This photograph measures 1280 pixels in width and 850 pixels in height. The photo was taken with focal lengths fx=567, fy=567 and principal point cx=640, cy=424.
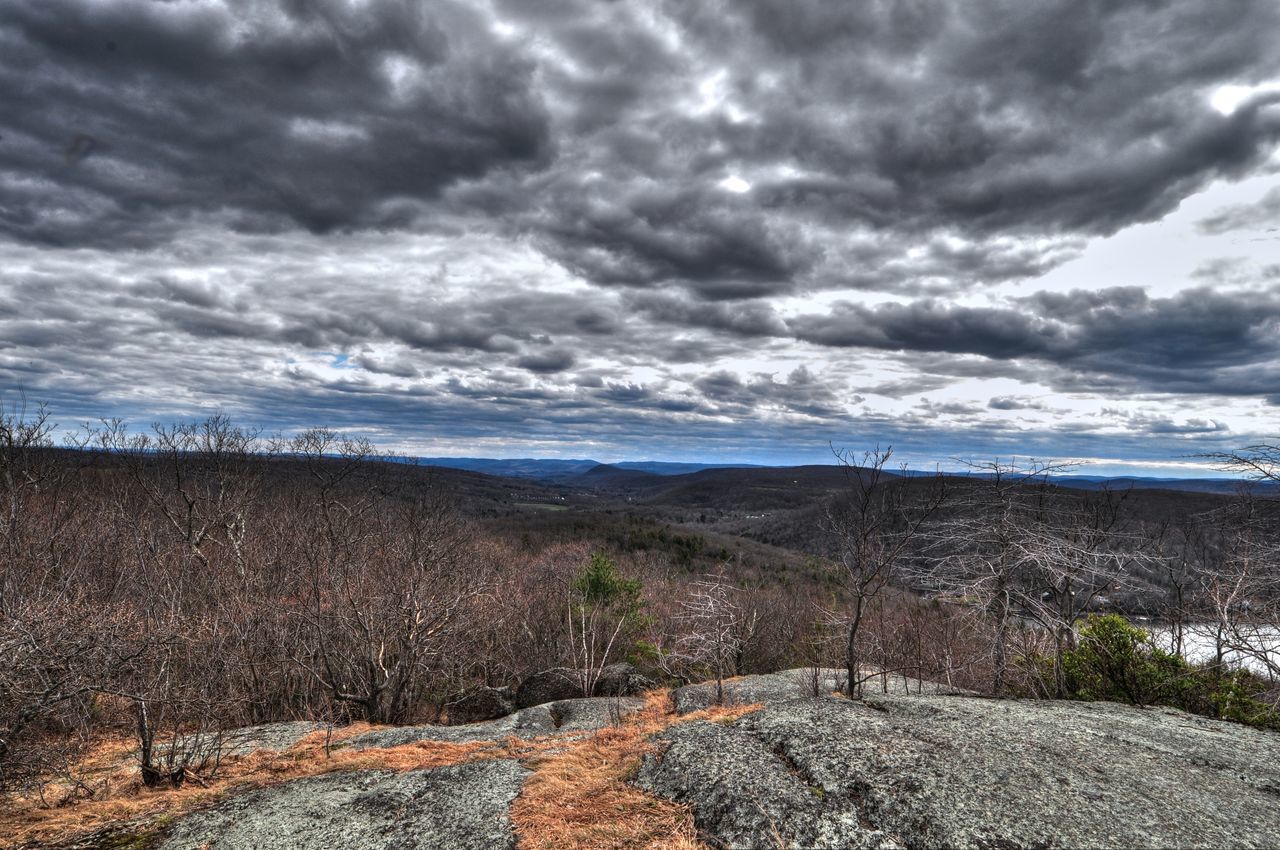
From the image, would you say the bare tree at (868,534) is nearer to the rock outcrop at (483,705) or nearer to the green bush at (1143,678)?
the green bush at (1143,678)

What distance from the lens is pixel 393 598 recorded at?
2158cm

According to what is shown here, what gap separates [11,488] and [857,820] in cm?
4046

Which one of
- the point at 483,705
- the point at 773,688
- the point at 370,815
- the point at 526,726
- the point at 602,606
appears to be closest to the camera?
the point at 370,815

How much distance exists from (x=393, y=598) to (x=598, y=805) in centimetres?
1651

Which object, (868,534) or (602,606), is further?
(602,606)

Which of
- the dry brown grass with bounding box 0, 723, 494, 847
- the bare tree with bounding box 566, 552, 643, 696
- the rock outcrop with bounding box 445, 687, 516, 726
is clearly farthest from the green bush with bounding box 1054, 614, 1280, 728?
the bare tree with bounding box 566, 552, 643, 696

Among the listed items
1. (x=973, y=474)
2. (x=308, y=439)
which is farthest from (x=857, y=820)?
(x=308, y=439)

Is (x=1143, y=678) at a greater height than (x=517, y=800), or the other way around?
(x=517, y=800)

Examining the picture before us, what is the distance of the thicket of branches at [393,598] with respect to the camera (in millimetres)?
10688

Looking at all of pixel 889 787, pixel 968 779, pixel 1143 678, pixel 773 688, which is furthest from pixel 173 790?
pixel 1143 678

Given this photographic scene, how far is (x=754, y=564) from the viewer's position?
96312 mm

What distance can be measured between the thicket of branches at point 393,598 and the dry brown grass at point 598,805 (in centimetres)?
408

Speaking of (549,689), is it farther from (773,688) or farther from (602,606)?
(773,688)

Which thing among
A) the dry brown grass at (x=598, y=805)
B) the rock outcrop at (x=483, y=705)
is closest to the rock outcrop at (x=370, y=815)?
the dry brown grass at (x=598, y=805)
